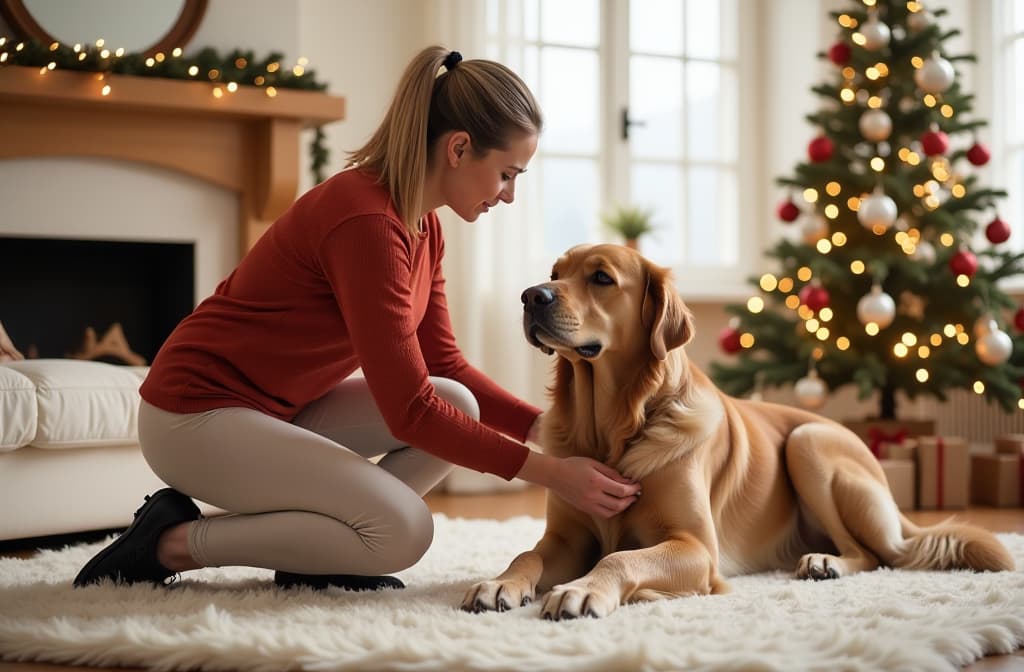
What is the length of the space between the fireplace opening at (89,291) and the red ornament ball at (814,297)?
2.33 m

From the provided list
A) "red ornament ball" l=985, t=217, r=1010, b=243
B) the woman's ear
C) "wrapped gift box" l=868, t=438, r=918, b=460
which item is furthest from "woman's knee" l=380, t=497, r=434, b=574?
"red ornament ball" l=985, t=217, r=1010, b=243

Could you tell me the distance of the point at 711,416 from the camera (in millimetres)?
2182

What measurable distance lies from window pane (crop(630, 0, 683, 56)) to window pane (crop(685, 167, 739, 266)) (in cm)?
60

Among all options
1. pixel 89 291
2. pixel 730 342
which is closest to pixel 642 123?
pixel 730 342

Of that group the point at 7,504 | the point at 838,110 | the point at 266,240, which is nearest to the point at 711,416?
the point at 266,240

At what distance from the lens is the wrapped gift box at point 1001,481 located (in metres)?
3.98

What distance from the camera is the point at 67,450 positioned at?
2.93 m

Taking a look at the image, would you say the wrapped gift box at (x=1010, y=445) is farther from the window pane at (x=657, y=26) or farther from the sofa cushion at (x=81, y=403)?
the sofa cushion at (x=81, y=403)

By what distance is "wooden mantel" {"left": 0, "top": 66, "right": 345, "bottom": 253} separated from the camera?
3.87m

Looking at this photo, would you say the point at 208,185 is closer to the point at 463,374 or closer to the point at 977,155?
the point at 463,374

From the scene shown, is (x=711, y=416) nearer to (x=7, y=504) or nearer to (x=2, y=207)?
(x=7, y=504)

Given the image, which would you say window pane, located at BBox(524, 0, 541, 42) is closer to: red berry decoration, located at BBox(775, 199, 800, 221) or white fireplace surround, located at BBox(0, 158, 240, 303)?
red berry decoration, located at BBox(775, 199, 800, 221)

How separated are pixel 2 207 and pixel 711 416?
9.52 ft

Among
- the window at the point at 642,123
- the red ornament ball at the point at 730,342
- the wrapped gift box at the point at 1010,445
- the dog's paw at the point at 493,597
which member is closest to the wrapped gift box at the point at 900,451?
the wrapped gift box at the point at 1010,445
